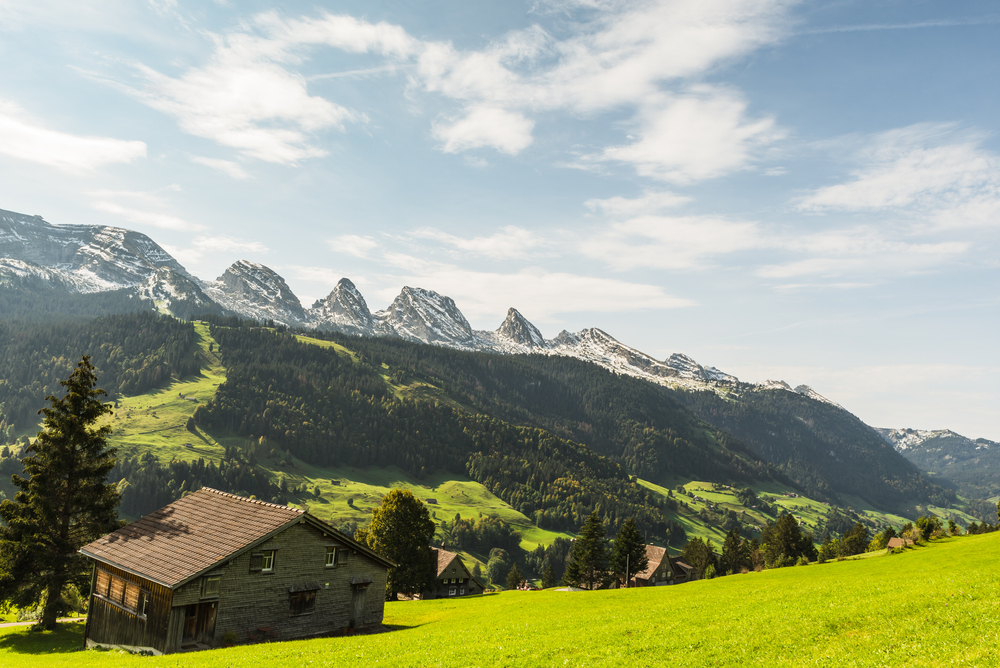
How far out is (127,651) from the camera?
118ft

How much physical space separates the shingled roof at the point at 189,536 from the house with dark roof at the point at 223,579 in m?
0.08

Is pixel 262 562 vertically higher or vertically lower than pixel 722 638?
lower

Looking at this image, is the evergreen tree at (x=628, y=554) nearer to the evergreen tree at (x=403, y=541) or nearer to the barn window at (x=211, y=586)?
the evergreen tree at (x=403, y=541)

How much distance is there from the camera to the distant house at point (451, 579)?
97.4 metres

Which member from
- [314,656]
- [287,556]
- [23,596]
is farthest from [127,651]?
[314,656]

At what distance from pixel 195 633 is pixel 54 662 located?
7.30 meters

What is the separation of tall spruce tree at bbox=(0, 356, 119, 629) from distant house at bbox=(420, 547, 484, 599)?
197 ft

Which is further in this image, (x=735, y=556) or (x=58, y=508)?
(x=735, y=556)

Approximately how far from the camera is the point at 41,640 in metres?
40.5

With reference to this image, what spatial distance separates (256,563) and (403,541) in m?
38.9

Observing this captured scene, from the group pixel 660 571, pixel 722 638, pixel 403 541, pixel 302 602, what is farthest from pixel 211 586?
pixel 660 571

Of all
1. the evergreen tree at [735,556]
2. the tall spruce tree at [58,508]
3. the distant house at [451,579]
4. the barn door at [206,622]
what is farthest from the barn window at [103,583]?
the evergreen tree at [735,556]

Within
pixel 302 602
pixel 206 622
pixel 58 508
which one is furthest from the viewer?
pixel 58 508

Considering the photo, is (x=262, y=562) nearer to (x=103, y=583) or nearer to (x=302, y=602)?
(x=302, y=602)
